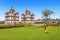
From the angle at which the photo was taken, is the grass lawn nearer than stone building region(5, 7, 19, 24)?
Yes

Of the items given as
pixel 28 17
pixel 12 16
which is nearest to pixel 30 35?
pixel 12 16

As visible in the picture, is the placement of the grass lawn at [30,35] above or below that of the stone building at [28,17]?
below

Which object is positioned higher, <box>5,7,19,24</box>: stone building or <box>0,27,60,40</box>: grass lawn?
<box>5,7,19,24</box>: stone building

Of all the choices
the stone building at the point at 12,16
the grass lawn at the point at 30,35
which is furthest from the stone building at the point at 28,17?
the grass lawn at the point at 30,35

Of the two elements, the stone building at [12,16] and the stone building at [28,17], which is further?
the stone building at [28,17]

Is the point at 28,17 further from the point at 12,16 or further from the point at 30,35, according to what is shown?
the point at 30,35

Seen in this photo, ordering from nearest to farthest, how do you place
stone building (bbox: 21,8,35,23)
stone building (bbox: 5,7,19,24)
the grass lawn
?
1. the grass lawn
2. stone building (bbox: 5,7,19,24)
3. stone building (bbox: 21,8,35,23)

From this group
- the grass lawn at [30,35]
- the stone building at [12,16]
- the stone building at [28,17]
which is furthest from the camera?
the stone building at [28,17]

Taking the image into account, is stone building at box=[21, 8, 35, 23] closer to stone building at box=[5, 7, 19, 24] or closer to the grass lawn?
stone building at box=[5, 7, 19, 24]

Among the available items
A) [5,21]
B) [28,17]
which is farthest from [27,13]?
[5,21]

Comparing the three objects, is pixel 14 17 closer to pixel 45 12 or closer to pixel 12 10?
pixel 12 10

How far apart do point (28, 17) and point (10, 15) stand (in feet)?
34.9

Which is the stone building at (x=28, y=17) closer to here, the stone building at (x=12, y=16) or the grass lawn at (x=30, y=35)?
the stone building at (x=12, y=16)

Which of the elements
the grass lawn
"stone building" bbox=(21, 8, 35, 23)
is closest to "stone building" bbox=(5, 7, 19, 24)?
"stone building" bbox=(21, 8, 35, 23)
